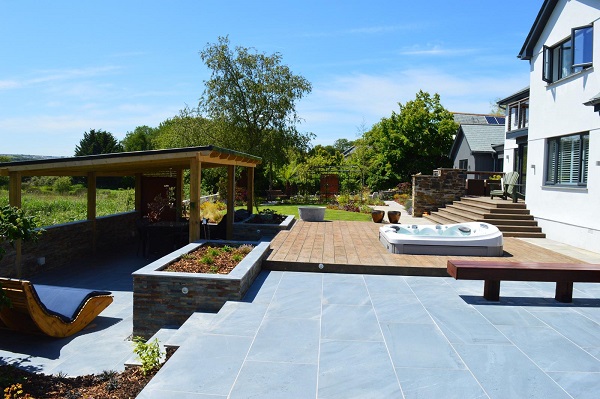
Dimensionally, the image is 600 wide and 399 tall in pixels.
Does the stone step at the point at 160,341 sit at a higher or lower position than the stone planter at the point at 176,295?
lower

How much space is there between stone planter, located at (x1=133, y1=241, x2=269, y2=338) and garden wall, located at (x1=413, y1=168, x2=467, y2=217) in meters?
12.8

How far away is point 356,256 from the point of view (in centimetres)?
855

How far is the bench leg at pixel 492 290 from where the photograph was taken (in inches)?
248

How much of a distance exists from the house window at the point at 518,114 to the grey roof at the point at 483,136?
4.60m

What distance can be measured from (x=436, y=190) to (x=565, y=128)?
6.50 meters

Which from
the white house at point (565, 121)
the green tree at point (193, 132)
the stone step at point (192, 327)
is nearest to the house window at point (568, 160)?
the white house at point (565, 121)

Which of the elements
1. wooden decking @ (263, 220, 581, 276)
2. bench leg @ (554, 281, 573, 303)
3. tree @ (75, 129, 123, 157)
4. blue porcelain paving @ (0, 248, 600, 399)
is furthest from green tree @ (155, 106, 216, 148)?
tree @ (75, 129, 123, 157)

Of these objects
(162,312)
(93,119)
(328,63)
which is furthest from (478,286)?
(93,119)

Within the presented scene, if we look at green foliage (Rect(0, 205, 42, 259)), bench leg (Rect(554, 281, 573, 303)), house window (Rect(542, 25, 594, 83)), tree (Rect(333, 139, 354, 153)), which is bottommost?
bench leg (Rect(554, 281, 573, 303))

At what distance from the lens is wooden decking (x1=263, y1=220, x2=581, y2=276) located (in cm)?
777

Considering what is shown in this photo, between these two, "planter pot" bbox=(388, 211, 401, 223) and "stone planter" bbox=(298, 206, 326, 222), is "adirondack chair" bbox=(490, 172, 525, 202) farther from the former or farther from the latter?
"stone planter" bbox=(298, 206, 326, 222)

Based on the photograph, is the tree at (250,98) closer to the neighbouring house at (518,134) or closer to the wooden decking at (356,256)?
the neighbouring house at (518,134)

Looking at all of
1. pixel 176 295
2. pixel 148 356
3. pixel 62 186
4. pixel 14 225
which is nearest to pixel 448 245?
pixel 176 295

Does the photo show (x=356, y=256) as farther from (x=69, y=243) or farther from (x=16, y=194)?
(x=69, y=243)
